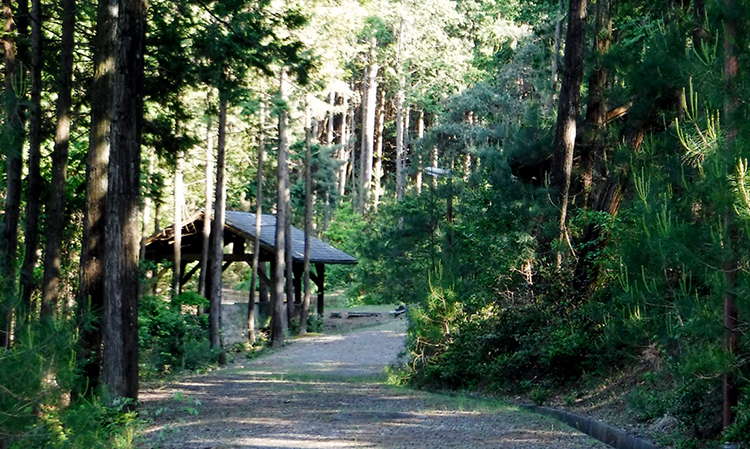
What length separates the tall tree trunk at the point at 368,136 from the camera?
49719 millimetres

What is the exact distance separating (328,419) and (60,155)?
17.8 feet

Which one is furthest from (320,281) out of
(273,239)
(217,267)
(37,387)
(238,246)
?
(37,387)

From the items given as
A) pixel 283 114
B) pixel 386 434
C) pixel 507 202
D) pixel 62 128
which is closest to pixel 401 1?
pixel 283 114

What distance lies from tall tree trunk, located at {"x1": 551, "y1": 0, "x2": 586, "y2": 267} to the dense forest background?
4 cm

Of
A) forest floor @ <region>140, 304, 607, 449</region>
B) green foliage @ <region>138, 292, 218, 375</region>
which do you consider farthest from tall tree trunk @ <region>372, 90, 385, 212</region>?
forest floor @ <region>140, 304, 607, 449</region>

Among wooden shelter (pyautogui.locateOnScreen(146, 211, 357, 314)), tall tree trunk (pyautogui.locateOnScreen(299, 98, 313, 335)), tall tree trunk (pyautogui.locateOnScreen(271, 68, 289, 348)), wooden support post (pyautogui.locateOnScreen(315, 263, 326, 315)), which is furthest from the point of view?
wooden support post (pyautogui.locateOnScreen(315, 263, 326, 315))

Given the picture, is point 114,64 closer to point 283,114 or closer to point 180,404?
point 180,404

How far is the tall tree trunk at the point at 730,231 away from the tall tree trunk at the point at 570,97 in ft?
24.4

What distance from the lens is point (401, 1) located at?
5003 cm

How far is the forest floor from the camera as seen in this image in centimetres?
855

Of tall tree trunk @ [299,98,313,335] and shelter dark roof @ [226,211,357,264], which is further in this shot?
shelter dark roof @ [226,211,357,264]

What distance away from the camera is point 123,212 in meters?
10.1

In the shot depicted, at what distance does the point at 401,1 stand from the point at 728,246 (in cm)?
4550

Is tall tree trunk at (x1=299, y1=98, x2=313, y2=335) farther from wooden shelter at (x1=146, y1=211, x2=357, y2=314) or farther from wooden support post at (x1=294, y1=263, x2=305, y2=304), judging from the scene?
wooden support post at (x1=294, y1=263, x2=305, y2=304)
